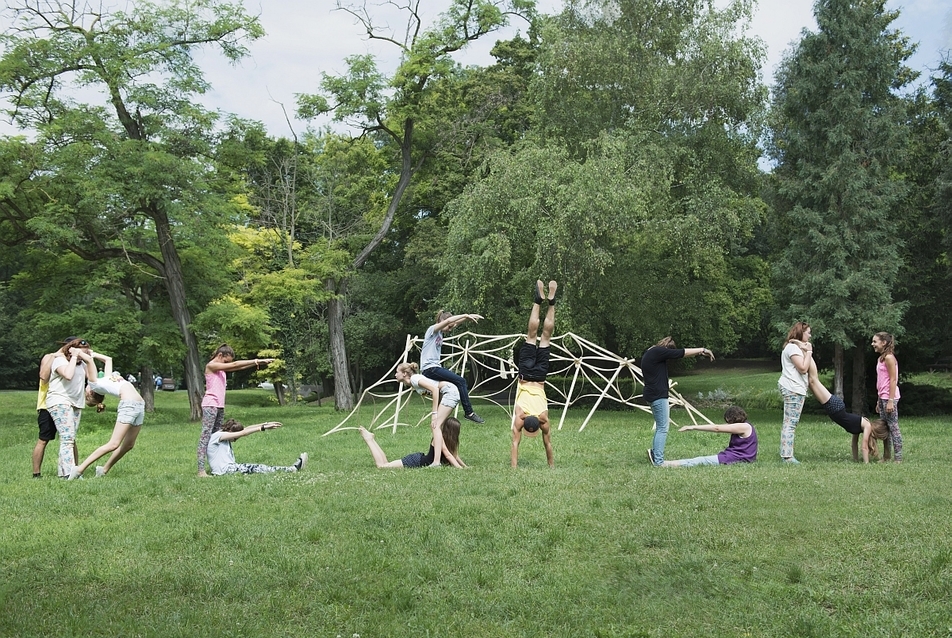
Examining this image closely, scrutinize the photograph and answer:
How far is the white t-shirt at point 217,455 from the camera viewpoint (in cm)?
1024

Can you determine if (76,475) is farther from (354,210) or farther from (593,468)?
(354,210)

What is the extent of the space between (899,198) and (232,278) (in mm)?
20275

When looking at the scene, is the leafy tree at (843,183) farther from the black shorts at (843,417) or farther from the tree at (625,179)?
the black shorts at (843,417)

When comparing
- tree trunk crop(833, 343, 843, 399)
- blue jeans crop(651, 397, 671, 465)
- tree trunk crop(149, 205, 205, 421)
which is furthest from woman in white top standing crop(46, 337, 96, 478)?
tree trunk crop(833, 343, 843, 399)

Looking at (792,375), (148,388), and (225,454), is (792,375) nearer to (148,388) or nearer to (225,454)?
(225,454)

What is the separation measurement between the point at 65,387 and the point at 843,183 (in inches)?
750

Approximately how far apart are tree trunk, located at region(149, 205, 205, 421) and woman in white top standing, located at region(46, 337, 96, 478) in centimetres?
1329

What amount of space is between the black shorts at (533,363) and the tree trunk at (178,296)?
1604 cm

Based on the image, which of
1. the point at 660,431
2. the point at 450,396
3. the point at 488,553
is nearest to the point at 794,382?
the point at 660,431

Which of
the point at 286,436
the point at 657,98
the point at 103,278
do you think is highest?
the point at 657,98

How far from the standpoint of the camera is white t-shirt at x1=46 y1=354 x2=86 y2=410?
10.1 metres

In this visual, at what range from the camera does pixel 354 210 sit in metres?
31.7

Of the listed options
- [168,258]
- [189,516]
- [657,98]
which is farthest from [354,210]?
[189,516]

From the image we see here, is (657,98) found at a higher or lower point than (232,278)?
higher
